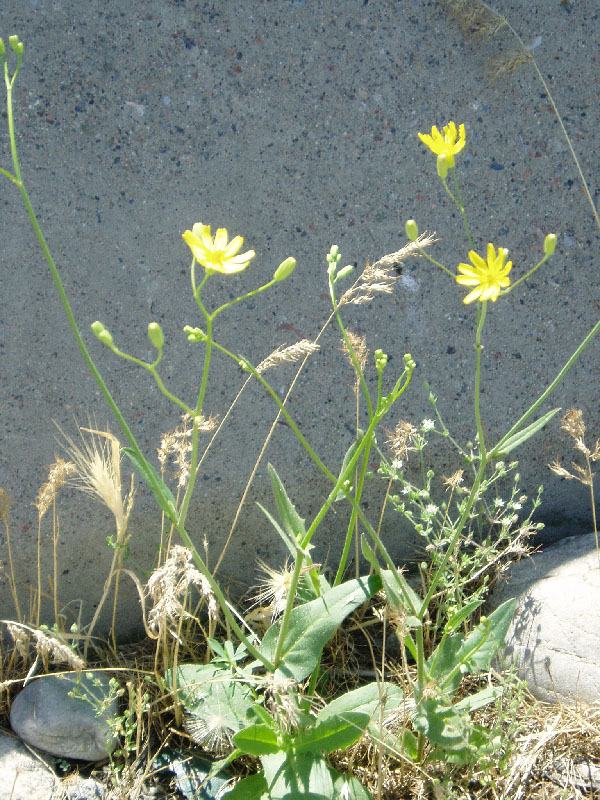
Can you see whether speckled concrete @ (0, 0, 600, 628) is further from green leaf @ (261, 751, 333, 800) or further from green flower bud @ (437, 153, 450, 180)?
green flower bud @ (437, 153, 450, 180)

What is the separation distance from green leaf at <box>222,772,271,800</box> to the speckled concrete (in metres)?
0.81

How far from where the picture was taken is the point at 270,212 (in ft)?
8.64

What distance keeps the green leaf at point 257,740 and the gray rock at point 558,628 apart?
84cm

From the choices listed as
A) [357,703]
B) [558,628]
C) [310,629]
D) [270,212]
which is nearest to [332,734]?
[357,703]

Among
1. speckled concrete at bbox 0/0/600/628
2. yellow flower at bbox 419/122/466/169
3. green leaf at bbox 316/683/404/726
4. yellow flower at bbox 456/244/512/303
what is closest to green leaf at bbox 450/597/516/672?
green leaf at bbox 316/683/404/726

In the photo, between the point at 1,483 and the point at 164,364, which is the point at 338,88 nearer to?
the point at 164,364

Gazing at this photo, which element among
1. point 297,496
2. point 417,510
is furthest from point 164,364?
point 417,510

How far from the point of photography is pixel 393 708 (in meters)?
1.89

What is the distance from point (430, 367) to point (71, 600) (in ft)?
5.06

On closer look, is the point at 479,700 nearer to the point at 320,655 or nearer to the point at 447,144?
the point at 320,655

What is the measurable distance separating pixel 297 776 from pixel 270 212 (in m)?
1.88

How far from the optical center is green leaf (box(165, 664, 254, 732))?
1811mm

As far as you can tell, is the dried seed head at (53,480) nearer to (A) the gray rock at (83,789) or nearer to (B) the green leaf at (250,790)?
(A) the gray rock at (83,789)

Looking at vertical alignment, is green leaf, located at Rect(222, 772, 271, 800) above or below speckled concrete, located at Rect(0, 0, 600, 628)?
below
